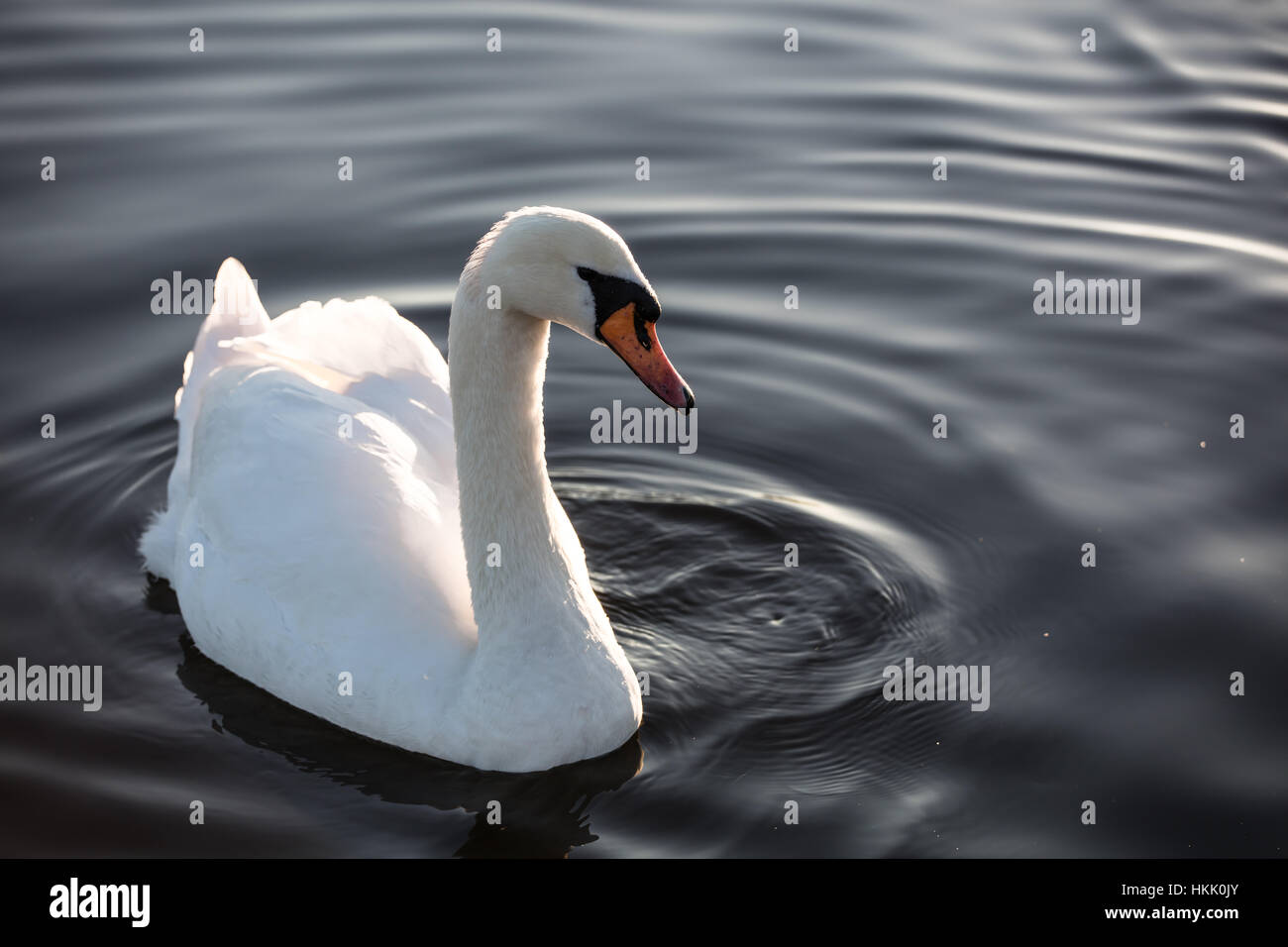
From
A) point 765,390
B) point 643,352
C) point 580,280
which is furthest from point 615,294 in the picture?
point 765,390

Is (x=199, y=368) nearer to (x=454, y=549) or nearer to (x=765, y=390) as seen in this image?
(x=454, y=549)

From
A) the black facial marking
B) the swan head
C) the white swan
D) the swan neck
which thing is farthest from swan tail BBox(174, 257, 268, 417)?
the black facial marking

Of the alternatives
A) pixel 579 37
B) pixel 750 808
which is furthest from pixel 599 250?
pixel 579 37

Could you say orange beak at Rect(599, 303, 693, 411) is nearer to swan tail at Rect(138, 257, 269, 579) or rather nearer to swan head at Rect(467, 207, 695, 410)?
swan head at Rect(467, 207, 695, 410)

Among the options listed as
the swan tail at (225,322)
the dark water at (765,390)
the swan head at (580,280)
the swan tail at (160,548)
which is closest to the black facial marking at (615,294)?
the swan head at (580,280)

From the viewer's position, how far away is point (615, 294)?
6.57 meters

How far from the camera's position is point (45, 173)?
13148 mm

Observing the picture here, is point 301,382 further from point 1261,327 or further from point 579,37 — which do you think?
point 579,37

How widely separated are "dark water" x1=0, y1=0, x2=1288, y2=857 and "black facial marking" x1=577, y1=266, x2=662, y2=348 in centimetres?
214

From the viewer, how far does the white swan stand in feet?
22.0

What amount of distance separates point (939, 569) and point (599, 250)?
3.26m

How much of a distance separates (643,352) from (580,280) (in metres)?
0.41

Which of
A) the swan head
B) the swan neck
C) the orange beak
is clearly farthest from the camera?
the swan neck

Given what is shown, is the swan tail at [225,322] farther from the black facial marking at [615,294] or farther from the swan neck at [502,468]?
the black facial marking at [615,294]
